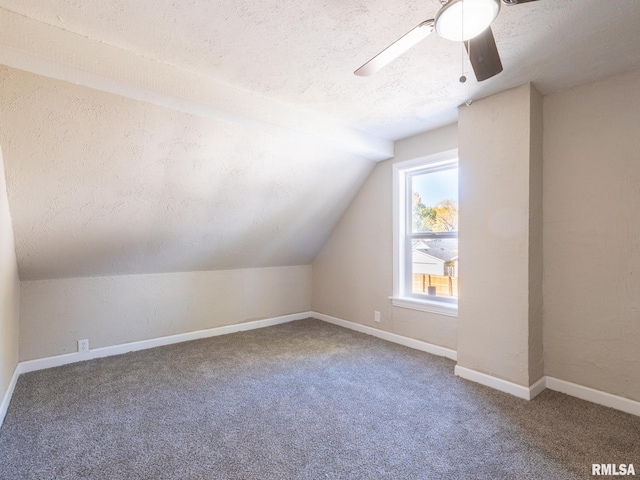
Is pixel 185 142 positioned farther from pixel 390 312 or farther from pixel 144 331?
pixel 390 312

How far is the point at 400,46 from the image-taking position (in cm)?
144

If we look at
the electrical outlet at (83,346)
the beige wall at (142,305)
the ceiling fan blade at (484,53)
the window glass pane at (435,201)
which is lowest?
the electrical outlet at (83,346)

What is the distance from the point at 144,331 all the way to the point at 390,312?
8.93 feet

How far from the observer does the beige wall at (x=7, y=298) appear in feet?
7.04

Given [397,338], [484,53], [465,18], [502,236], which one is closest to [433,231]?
[502,236]

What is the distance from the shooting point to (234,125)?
2559 millimetres

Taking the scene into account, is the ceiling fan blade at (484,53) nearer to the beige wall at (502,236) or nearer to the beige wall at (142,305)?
the beige wall at (502,236)

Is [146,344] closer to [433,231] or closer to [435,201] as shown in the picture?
[433,231]

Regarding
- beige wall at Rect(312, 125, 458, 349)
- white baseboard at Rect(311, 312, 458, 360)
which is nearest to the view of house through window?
beige wall at Rect(312, 125, 458, 349)

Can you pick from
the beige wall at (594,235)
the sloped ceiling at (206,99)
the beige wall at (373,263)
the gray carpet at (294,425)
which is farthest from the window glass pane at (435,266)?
the sloped ceiling at (206,99)

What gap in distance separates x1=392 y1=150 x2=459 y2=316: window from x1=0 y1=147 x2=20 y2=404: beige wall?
10.8ft

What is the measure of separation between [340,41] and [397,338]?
9.63 ft

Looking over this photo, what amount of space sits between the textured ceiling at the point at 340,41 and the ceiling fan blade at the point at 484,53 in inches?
13.3

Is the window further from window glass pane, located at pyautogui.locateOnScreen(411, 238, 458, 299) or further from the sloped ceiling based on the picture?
the sloped ceiling
